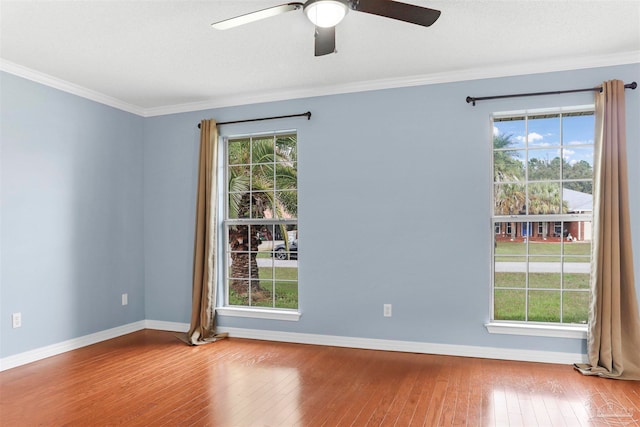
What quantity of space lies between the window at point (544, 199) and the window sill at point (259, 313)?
76.2 inches

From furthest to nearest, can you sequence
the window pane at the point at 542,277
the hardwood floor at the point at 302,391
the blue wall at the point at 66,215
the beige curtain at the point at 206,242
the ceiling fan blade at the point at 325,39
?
the window pane at the point at 542,277
the beige curtain at the point at 206,242
the blue wall at the point at 66,215
the hardwood floor at the point at 302,391
the ceiling fan blade at the point at 325,39

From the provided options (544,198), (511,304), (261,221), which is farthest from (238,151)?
(511,304)

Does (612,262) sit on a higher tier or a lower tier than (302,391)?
higher

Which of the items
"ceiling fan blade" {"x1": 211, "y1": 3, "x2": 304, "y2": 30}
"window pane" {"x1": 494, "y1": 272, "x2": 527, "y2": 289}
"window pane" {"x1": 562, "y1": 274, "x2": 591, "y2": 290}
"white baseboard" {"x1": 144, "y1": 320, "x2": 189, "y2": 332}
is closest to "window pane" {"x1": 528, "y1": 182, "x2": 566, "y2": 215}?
"window pane" {"x1": 494, "y1": 272, "x2": 527, "y2": 289}

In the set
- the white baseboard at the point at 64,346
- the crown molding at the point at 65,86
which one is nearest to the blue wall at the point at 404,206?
the white baseboard at the point at 64,346

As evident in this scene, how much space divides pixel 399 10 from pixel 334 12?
0.36 metres

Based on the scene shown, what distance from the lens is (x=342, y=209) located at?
4.30 metres

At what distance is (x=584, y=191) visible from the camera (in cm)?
397

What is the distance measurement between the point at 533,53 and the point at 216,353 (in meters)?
3.83

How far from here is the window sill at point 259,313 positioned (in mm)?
4406

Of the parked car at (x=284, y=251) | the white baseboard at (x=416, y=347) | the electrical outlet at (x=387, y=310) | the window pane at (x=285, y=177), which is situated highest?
the window pane at (x=285, y=177)

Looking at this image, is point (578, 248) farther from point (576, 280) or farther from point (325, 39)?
point (325, 39)

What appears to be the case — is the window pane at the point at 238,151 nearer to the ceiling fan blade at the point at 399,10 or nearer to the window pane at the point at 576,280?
the ceiling fan blade at the point at 399,10

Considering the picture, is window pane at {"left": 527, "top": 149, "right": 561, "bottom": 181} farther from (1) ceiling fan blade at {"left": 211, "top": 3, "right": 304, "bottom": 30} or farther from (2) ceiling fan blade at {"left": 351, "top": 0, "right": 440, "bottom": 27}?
(1) ceiling fan blade at {"left": 211, "top": 3, "right": 304, "bottom": 30}
